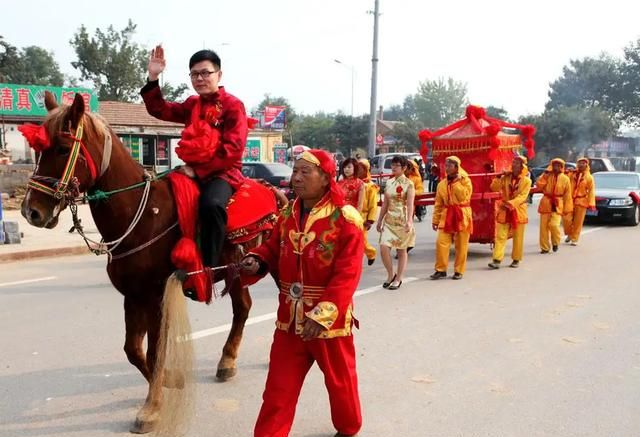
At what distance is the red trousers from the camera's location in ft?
9.97

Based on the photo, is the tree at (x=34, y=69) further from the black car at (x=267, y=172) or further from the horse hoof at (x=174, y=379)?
the horse hoof at (x=174, y=379)

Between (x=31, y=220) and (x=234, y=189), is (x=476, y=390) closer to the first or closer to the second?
(x=234, y=189)

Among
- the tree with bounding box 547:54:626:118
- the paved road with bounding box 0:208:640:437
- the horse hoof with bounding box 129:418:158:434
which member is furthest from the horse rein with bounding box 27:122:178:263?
the tree with bounding box 547:54:626:118

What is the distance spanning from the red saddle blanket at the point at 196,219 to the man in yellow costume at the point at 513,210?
5.54 meters

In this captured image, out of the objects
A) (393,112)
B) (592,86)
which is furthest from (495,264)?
(393,112)

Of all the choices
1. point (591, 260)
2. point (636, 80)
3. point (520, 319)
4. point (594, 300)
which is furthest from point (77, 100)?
point (636, 80)

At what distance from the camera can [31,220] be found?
3250mm

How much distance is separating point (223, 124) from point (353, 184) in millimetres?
4509

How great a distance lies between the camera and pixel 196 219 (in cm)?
383

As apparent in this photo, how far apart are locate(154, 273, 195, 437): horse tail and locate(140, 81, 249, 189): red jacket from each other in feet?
3.15

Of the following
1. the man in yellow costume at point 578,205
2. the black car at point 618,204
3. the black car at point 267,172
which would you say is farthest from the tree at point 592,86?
the man in yellow costume at point 578,205

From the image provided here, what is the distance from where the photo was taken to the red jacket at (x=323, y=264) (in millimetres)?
3051

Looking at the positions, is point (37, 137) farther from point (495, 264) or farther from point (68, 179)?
point (495, 264)

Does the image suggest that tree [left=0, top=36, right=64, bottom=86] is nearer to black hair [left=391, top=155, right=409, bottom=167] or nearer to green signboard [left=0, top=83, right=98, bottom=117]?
green signboard [left=0, top=83, right=98, bottom=117]
